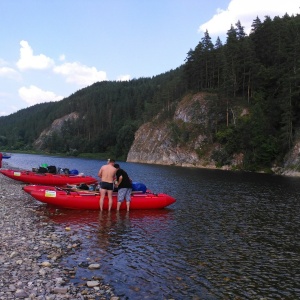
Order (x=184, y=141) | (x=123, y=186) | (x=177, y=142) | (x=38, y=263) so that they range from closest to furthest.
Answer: (x=38, y=263)
(x=123, y=186)
(x=184, y=141)
(x=177, y=142)

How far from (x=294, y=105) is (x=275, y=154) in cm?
1029

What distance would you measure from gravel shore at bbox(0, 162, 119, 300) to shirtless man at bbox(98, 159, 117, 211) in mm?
3896

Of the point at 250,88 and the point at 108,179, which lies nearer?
the point at 108,179

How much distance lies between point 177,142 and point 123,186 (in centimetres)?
7208

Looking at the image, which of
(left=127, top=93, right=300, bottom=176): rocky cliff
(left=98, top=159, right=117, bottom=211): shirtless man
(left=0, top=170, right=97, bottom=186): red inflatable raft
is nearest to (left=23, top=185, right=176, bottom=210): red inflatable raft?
(left=98, top=159, right=117, bottom=211): shirtless man

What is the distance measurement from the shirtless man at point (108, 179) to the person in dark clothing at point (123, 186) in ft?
1.30

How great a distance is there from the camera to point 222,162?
7450 cm

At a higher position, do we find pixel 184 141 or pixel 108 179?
pixel 184 141

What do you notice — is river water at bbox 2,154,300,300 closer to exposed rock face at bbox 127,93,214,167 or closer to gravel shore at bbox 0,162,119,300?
gravel shore at bbox 0,162,119,300

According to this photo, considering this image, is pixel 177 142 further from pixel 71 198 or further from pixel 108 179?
pixel 71 198

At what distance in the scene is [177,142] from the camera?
300 ft

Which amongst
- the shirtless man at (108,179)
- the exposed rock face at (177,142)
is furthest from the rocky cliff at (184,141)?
the shirtless man at (108,179)

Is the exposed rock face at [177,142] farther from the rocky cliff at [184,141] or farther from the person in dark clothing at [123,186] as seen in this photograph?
the person in dark clothing at [123,186]

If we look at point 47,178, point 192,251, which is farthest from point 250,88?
point 192,251
